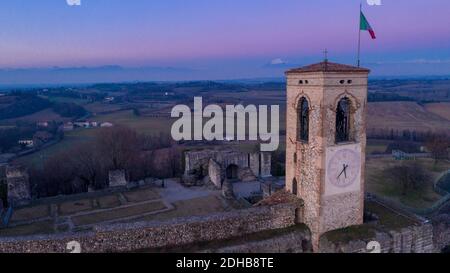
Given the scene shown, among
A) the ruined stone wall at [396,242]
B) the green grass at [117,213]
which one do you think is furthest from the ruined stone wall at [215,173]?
the ruined stone wall at [396,242]

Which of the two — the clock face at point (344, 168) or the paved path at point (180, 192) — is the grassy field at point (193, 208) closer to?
the paved path at point (180, 192)

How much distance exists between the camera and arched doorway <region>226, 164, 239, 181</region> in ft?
86.3

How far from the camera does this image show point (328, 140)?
12820 mm

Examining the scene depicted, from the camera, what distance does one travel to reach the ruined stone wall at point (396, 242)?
12508 millimetres

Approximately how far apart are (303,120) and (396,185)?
2208 cm

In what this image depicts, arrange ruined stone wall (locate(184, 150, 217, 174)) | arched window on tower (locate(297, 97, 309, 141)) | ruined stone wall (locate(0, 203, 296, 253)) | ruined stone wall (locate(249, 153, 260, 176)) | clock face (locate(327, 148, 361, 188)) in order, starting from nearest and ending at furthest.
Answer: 1. ruined stone wall (locate(0, 203, 296, 253))
2. clock face (locate(327, 148, 361, 188))
3. arched window on tower (locate(297, 97, 309, 141))
4. ruined stone wall (locate(184, 150, 217, 174))
5. ruined stone wall (locate(249, 153, 260, 176))

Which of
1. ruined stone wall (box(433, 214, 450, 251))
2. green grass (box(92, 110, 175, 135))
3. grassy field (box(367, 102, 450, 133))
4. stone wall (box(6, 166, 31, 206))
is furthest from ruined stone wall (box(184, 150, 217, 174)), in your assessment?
grassy field (box(367, 102, 450, 133))

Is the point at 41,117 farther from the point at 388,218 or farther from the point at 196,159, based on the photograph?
the point at 388,218

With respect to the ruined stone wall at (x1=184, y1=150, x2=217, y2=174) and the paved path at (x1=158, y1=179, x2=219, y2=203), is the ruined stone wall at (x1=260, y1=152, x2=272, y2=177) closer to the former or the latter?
the ruined stone wall at (x1=184, y1=150, x2=217, y2=174)

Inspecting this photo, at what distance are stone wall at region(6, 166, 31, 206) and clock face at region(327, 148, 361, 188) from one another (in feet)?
54.3

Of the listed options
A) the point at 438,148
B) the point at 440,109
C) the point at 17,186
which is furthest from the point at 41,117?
the point at 440,109

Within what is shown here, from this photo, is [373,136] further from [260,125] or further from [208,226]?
[208,226]

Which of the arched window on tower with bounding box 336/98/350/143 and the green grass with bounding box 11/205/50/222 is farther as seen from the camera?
the green grass with bounding box 11/205/50/222

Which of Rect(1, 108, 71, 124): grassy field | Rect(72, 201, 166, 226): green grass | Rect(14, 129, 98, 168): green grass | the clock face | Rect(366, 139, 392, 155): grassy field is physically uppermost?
the clock face
